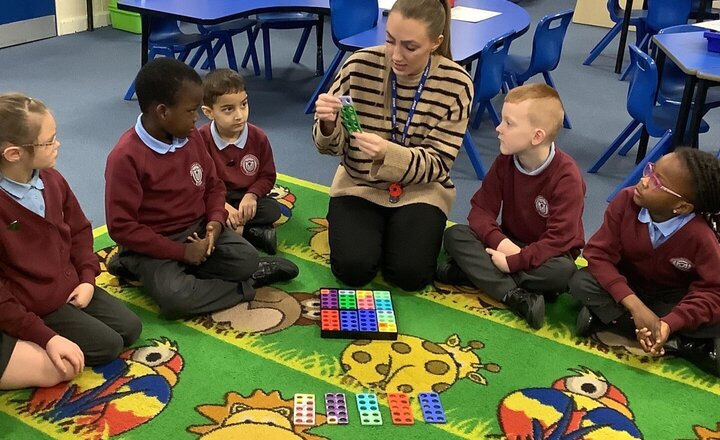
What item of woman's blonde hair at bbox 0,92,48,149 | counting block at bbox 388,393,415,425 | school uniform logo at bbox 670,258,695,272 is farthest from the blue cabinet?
school uniform logo at bbox 670,258,695,272

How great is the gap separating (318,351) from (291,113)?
89.4 inches

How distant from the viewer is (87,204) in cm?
290

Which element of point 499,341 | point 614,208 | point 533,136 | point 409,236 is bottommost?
point 499,341

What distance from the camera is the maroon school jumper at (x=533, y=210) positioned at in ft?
7.72

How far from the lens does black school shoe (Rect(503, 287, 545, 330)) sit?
2256 mm

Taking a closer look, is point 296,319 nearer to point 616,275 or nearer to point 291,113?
point 616,275

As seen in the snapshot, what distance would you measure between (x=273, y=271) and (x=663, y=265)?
1186 mm

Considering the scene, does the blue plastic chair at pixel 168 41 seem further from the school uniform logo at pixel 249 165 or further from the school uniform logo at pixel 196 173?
the school uniform logo at pixel 196 173

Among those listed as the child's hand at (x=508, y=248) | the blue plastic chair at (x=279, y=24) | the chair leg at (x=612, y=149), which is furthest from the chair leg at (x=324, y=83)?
the child's hand at (x=508, y=248)

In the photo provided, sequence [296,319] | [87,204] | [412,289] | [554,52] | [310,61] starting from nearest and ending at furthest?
[296,319] < [412,289] < [87,204] < [554,52] < [310,61]

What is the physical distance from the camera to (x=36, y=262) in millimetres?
1840

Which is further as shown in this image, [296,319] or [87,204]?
[87,204]

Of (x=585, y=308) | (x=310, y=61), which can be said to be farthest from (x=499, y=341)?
(x=310, y=61)

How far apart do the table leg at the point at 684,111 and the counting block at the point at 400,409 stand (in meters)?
1.90
